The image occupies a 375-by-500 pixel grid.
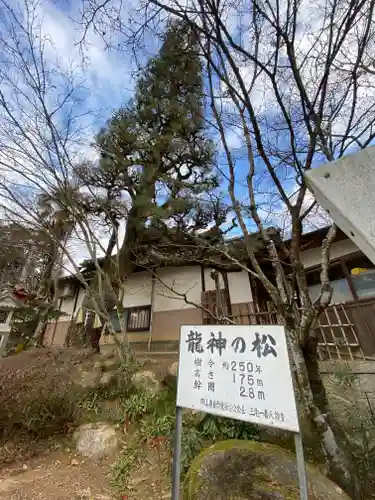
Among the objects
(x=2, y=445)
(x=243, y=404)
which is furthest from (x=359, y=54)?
(x=2, y=445)

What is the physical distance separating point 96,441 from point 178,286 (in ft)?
20.8

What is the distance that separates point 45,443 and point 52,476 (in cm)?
74

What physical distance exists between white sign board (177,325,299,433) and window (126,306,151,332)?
7892 millimetres

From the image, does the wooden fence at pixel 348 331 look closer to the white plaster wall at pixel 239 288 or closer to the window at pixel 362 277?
the window at pixel 362 277

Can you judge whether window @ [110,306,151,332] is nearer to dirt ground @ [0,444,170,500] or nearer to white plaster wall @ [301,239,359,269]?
dirt ground @ [0,444,170,500]

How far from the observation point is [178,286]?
10055 mm

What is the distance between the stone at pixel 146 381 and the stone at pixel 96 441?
96 centimetres

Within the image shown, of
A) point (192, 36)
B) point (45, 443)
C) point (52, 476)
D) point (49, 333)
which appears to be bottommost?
point (52, 476)

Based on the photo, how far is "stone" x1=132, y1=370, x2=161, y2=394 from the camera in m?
5.13

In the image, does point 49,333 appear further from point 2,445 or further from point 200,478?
point 200,478

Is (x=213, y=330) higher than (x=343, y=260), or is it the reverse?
(x=343, y=260)

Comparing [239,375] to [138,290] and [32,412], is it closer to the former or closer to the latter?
[32,412]

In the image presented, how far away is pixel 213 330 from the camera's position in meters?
2.55

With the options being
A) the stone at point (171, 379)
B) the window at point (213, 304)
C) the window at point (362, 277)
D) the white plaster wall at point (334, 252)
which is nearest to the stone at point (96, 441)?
the stone at point (171, 379)
